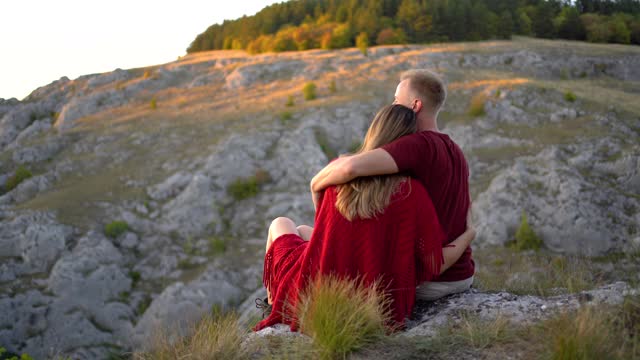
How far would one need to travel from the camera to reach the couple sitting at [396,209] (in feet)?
11.2

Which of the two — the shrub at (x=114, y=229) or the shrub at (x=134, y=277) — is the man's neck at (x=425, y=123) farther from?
the shrub at (x=114, y=229)

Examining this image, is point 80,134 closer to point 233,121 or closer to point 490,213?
point 233,121

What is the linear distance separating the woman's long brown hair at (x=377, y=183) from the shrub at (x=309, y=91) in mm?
19161

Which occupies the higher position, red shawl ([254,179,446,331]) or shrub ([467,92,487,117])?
shrub ([467,92,487,117])

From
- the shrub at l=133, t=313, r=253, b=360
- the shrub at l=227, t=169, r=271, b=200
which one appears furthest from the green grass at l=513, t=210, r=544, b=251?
the shrub at l=133, t=313, r=253, b=360

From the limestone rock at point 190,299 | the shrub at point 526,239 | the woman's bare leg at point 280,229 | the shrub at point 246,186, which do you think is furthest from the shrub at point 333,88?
the woman's bare leg at point 280,229

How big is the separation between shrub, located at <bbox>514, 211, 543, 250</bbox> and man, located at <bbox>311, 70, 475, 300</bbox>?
9.56 metres

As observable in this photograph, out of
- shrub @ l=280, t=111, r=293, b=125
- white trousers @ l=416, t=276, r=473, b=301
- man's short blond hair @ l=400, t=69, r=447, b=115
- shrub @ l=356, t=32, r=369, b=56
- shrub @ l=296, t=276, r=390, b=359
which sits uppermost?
shrub @ l=356, t=32, r=369, b=56

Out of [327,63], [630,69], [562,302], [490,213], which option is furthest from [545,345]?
[630,69]

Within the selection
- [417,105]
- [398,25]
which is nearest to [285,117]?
[417,105]

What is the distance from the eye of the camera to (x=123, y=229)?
51.0ft

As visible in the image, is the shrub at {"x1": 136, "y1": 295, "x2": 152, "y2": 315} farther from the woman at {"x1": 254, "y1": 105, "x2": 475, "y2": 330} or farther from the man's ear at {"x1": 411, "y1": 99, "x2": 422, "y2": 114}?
the man's ear at {"x1": 411, "y1": 99, "x2": 422, "y2": 114}

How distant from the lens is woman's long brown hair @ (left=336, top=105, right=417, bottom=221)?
11.1 ft

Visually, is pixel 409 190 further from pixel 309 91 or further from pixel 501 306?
pixel 309 91
